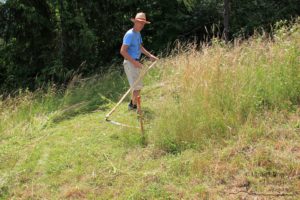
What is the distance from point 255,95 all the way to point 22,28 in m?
8.40

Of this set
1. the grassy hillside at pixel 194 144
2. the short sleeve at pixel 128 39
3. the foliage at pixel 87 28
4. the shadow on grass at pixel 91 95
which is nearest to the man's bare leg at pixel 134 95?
the grassy hillside at pixel 194 144

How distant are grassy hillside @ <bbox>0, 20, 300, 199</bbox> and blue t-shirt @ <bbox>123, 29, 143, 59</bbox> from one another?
73 centimetres

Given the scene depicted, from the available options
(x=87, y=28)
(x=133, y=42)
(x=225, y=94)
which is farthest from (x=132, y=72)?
(x=87, y=28)

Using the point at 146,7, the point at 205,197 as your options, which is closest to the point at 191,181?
the point at 205,197

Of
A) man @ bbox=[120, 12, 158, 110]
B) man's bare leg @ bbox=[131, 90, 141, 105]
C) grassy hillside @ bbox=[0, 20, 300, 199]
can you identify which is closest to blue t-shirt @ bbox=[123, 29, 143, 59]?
man @ bbox=[120, 12, 158, 110]

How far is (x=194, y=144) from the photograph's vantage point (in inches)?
192

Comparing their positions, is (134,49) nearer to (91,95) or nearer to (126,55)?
(126,55)

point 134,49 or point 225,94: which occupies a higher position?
point 134,49

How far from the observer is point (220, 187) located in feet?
13.3

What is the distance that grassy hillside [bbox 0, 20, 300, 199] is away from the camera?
13.8 ft

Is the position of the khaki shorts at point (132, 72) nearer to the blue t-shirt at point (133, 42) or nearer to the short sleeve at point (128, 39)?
the blue t-shirt at point (133, 42)

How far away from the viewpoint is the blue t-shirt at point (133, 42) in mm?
6484

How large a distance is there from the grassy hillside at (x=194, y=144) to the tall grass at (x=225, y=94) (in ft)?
0.04

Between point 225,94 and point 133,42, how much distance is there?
1920mm
